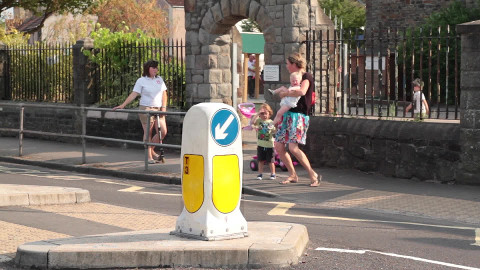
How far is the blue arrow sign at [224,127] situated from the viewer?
24.8 ft

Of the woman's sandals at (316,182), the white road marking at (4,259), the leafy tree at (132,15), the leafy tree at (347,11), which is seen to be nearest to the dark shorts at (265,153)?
the woman's sandals at (316,182)

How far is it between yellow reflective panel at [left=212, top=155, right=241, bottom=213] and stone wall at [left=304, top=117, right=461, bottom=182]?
5.72 metres

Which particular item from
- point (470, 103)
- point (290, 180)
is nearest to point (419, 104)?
point (470, 103)

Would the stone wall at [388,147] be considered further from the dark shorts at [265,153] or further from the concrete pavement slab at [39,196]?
the concrete pavement slab at [39,196]

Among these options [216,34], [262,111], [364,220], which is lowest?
[364,220]

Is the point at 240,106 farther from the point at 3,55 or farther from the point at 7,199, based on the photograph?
the point at 7,199

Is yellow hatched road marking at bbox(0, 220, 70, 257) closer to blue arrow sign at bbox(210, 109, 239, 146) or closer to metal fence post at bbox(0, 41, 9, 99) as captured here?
blue arrow sign at bbox(210, 109, 239, 146)

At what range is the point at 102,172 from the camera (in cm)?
1495

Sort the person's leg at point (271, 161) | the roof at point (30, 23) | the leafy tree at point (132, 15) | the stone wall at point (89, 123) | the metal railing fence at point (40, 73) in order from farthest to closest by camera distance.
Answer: the roof at point (30, 23) < the leafy tree at point (132, 15) < the metal railing fence at point (40, 73) < the stone wall at point (89, 123) < the person's leg at point (271, 161)

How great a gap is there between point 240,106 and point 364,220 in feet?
32.0

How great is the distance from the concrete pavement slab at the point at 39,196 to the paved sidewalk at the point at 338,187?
8.72 ft

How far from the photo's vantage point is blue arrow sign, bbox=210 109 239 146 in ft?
24.8

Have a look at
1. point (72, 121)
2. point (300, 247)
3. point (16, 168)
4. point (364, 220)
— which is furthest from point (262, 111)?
point (72, 121)

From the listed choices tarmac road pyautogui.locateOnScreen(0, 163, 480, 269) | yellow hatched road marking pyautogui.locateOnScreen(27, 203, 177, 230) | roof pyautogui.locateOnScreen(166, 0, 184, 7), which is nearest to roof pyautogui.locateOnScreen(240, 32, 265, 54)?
tarmac road pyautogui.locateOnScreen(0, 163, 480, 269)
